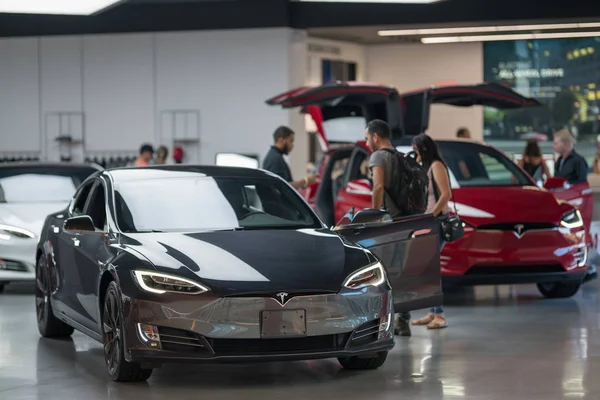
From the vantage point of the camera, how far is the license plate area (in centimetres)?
670

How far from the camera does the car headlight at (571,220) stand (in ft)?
36.2

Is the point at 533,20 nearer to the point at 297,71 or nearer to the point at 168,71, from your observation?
the point at 297,71

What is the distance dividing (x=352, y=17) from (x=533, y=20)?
9.92 feet

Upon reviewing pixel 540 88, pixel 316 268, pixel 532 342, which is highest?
pixel 540 88

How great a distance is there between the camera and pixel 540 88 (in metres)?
24.8

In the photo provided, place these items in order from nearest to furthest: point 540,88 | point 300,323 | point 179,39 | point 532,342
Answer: point 300,323 < point 532,342 < point 179,39 < point 540,88

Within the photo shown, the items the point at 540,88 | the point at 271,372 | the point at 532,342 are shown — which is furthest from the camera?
the point at 540,88

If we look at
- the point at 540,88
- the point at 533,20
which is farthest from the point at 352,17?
the point at 540,88

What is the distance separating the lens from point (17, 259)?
1224 cm

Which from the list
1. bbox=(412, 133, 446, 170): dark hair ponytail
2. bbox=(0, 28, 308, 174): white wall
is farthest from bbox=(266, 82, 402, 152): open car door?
bbox=(0, 28, 308, 174): white wall

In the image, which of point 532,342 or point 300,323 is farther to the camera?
point 532,342

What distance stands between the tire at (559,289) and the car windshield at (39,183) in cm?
492

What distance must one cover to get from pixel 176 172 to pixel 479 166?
4.40 m

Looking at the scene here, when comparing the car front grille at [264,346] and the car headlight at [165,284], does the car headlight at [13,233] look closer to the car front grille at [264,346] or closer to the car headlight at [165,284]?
the car headlight at [165,284]
